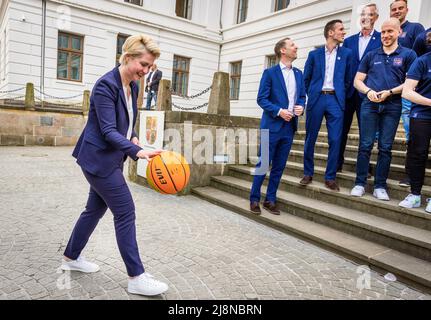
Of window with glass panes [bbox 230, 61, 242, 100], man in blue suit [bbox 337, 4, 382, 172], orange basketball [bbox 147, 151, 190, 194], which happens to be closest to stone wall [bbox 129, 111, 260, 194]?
man in blue suit [bbox 337, 4, 382, 172]

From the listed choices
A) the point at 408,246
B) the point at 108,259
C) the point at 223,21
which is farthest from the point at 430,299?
the point at 223,21

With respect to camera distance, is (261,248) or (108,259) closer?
(108,259)

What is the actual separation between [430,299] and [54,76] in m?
17.2

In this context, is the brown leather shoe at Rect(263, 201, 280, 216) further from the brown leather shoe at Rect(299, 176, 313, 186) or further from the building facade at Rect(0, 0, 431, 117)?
the building facade at Rect(0, 0, 431, 117)

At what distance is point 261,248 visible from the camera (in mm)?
3939

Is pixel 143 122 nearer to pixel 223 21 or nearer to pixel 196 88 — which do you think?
pixel 196 88

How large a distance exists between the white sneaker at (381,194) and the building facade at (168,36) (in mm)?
8110

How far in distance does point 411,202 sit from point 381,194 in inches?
16.0

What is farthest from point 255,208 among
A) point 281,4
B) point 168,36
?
point 168,36

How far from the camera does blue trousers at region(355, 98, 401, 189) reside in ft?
14.4

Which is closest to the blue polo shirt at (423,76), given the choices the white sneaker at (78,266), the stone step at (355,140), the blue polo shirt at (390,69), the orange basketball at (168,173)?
the blue polo shirt at (390,69)

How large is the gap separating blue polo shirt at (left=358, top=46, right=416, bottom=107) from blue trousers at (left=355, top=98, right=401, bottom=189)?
141 mm

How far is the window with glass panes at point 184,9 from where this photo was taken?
20.5m
